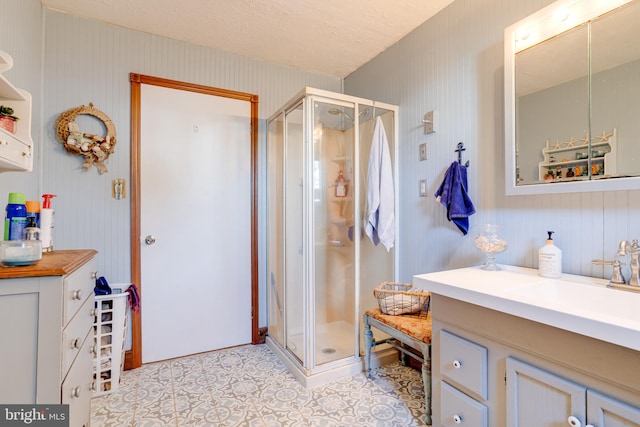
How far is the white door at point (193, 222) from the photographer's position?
7.44 feet

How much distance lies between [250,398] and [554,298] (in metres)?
1.73

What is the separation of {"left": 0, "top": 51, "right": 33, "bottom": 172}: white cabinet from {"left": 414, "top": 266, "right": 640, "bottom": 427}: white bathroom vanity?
1.82 metres

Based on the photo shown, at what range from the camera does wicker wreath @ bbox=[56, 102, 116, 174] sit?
6.51 feet

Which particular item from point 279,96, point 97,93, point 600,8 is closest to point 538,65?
point 600,8

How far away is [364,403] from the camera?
1.77m

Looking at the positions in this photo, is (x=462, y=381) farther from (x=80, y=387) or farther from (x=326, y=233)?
(x=80, y=387)

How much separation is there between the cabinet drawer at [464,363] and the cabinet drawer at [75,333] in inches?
60.0

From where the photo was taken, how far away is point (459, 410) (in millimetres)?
1280

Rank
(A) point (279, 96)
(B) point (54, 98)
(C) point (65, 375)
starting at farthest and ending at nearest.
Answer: (A) point (279, 96) → (B) point (54, 98) → (C) point (65, 375)

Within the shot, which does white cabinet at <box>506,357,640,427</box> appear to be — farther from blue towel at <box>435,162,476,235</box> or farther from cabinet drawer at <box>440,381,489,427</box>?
blue towel at <box>435,162,476,235</box>

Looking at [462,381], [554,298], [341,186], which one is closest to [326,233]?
[341,186]

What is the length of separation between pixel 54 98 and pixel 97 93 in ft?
0.81

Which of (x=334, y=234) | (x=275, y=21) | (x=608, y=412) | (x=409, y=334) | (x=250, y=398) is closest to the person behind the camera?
(x=608, y=412)

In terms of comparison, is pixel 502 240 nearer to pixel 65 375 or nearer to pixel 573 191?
pixel 573 191
